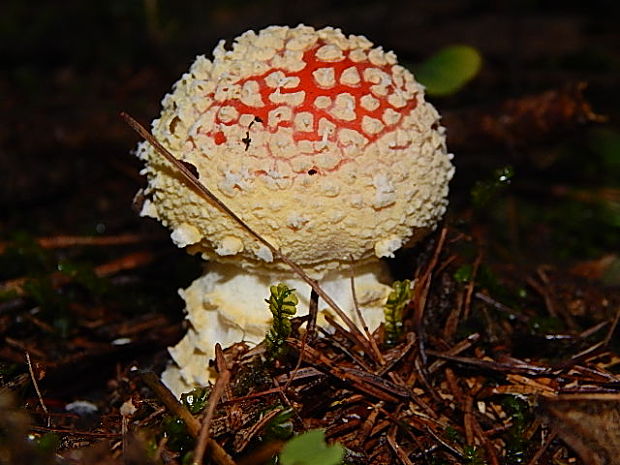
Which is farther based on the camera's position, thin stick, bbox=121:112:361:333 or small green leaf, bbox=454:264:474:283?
small green leaf, bbox=454:264:474:283

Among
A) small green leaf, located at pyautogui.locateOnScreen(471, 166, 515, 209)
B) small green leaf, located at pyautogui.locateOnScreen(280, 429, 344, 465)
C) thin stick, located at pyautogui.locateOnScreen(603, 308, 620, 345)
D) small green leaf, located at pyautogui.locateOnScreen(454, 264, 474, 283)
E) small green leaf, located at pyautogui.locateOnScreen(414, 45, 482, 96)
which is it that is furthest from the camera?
small green leaf, located at pyautogui.locateOnScreen(414, 45, 482, 96)

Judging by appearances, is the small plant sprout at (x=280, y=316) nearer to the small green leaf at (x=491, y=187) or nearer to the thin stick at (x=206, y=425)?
the thin stick at (x=206, y=425)

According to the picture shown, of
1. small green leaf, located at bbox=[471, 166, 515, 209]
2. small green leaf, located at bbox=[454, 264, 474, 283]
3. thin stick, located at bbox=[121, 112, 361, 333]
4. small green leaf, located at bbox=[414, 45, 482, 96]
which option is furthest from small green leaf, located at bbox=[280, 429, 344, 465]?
small green leaf, located at bbox=[414, 45, 482, 96]

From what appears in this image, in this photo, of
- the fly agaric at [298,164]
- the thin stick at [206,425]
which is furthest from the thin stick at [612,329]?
the thin stick at [206,425]

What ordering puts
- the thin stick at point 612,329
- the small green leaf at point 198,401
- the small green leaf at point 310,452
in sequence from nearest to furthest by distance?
1. the small green leaf at point 310,452
2. the small green leaf at point 198,401
3. the thin stick at point 612,329

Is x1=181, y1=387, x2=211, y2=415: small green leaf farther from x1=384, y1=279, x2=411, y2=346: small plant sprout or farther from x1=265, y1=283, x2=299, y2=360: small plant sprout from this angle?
x1=384, y1=279, x2=411, y2=346: small plant sprout

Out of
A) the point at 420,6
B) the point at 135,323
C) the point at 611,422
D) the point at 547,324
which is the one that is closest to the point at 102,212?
the point at 135,323

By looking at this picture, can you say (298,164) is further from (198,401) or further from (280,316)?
(198,401)
